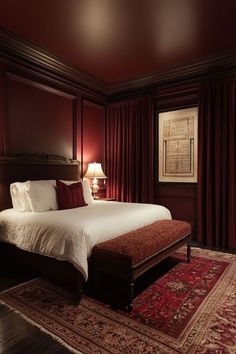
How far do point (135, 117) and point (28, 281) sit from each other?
134 inches

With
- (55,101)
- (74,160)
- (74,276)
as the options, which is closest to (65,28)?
(55,101)

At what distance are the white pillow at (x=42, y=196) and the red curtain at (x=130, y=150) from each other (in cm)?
189

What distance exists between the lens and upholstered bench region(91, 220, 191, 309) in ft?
7.18

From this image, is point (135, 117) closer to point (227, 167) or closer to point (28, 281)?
point (227, 167)

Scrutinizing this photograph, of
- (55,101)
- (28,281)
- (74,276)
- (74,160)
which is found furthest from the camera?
(74,160)

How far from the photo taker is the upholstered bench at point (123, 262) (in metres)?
2.19

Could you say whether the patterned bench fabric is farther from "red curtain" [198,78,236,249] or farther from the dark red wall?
the dark red wall

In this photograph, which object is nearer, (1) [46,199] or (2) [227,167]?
(1) [46,199]

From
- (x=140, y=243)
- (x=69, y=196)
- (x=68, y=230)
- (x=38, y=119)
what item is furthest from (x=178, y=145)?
(x=68, y=230)

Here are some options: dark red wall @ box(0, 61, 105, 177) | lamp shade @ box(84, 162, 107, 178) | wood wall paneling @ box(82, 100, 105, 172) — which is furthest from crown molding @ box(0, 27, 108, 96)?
lamp shade @ box(84, 162, 107, 178)

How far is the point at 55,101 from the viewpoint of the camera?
419cm

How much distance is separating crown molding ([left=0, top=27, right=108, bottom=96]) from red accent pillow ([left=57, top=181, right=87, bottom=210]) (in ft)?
5.95

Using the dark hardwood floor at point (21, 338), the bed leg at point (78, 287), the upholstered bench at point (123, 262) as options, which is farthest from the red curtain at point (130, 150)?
the dark hardwood floor at point (21, 338)

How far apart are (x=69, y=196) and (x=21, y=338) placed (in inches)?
72.8
